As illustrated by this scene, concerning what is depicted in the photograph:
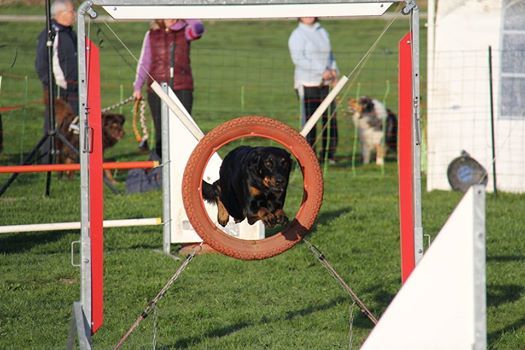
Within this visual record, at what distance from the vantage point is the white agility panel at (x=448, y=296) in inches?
168

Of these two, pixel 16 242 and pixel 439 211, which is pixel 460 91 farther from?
pixel 16 242

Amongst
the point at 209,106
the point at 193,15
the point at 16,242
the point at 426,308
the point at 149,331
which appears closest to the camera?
the point at 426,308

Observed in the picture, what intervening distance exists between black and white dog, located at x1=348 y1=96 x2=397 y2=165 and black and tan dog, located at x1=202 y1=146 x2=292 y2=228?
8319mm

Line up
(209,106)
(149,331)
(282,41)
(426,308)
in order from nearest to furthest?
(426,308) → (149,331) → (209,106) → (282,41)

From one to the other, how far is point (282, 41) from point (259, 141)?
1493cm

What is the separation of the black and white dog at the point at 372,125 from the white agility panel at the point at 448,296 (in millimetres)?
9872

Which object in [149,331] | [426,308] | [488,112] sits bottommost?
[149,331]

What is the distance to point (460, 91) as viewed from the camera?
12078 mm

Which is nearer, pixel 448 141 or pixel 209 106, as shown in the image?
pixel 448 141

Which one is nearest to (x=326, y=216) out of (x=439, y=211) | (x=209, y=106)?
(x=439, y=211)

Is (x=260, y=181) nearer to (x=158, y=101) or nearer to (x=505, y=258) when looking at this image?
(x=505, y=258)

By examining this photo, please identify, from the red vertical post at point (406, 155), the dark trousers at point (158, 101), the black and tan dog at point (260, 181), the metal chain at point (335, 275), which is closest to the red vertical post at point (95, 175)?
the black and tan dog at point (260, 181)

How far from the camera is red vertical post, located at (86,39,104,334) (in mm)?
5562

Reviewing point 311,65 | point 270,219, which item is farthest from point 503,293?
point 311,65
